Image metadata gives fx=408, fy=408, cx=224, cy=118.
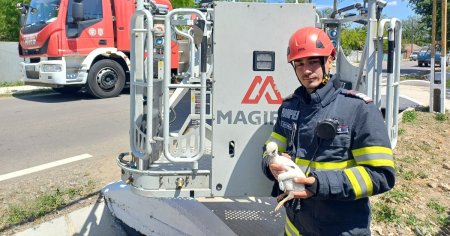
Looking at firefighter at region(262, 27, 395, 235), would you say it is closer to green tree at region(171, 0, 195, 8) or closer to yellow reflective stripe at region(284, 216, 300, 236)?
yellow reflective stripe at region(284, 216, 300, 236)

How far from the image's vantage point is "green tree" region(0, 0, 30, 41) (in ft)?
63.4

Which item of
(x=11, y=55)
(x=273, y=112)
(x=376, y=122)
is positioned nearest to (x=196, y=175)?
(x=273, y=112)

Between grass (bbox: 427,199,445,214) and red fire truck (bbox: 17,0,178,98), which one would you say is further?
red fire truck (bbox: 17,0,178,98)

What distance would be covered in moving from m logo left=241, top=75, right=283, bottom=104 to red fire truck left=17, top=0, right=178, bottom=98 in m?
8.48

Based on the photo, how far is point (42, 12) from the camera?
10617 millimetres

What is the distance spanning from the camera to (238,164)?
2816 mm

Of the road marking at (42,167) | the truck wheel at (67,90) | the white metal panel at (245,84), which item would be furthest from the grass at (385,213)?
the truck wheel at (67,90)

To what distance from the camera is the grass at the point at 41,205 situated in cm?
358

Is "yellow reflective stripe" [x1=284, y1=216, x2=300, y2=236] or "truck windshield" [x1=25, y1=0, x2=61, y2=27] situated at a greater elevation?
"truck windshield" [x1=25, y1=0, x2=61, y2=27]

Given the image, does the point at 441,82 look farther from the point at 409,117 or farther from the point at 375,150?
the point at 375,150

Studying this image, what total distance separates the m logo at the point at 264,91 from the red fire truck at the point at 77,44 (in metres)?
8.48

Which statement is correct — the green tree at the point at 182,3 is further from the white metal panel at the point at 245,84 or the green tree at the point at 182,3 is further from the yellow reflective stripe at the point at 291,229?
the yellow reflective stripe at the point at 291,229

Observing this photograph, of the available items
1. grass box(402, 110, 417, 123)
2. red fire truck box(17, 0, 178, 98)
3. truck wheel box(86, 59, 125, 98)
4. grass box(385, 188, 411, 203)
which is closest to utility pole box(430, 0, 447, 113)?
grass box(402, 110, 417, 123)

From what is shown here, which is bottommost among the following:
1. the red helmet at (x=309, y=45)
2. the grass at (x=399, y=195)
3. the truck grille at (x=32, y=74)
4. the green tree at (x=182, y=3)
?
the grass at (x=399, y=195)
